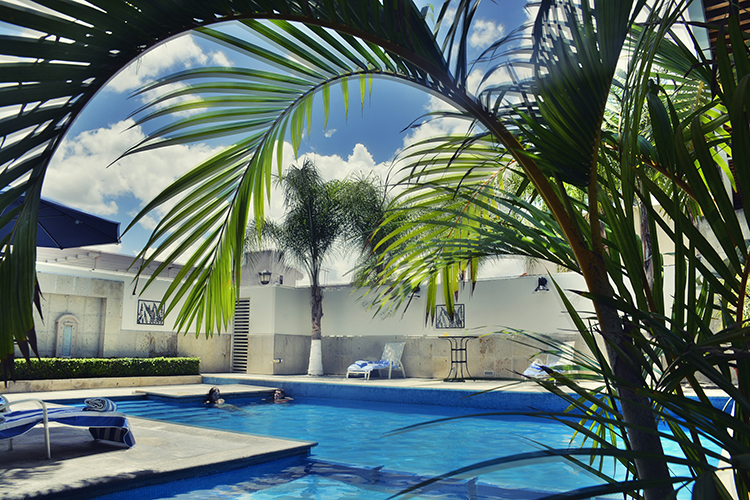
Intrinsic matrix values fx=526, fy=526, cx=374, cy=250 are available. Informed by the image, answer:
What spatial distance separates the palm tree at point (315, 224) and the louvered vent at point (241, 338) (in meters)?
2.03

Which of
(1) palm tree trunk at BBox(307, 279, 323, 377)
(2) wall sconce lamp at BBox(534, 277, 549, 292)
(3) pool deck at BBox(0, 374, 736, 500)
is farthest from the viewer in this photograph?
(1) palm tree trunk at BBox(307, 279, 323, 377)

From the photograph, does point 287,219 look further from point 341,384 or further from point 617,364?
point 617,364

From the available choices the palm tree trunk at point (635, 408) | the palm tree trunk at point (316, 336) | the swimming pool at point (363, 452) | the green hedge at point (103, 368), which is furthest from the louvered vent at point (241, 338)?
the palm tree trunk at point (635, 408)

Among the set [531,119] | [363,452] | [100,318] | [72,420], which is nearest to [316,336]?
[100,318]

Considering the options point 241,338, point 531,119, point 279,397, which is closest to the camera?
point 531,119

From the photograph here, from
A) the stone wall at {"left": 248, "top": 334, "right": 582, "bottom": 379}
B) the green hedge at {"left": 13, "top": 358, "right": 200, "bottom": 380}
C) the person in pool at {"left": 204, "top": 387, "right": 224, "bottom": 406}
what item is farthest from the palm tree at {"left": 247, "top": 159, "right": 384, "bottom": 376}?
the person in pool at {"left": 204, "top": 387, "right": 224, "bottom": 406}

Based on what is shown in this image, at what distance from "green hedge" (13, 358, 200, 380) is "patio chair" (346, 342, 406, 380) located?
4.41 meters

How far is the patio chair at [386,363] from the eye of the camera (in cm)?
1289

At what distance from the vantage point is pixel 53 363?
36.6 ft

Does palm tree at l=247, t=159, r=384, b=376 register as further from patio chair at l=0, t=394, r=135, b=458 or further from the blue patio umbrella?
patio chair at l=0, t=394, r=135, b=458

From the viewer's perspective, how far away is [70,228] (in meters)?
6.00

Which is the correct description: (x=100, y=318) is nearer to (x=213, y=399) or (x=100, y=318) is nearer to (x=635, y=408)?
(x=213, y=399)

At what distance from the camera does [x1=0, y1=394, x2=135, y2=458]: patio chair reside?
414 centimetres

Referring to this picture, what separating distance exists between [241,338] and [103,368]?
446 cm
